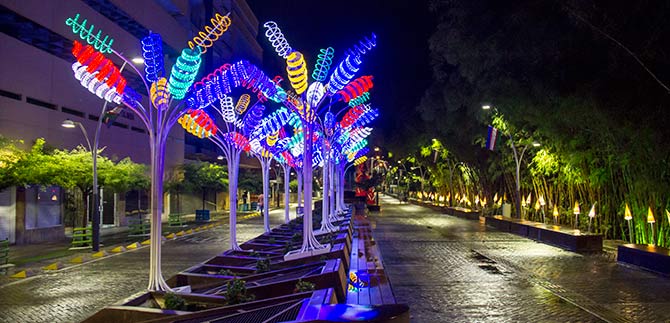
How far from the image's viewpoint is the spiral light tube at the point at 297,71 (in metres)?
14.5

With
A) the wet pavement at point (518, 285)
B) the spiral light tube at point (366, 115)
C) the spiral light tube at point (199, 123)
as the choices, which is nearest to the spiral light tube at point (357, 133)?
the spiral light tube at point (366, 115)

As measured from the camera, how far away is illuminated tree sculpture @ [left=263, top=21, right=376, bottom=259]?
47.3ft

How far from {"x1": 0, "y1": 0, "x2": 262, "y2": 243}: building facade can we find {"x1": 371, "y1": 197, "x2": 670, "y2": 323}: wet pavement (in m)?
14.8

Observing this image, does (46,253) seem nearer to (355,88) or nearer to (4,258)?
(4,258)

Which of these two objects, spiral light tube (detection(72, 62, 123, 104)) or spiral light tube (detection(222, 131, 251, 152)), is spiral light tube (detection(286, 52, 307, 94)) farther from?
spiral light tube (detection(72, 62, 123, 104))

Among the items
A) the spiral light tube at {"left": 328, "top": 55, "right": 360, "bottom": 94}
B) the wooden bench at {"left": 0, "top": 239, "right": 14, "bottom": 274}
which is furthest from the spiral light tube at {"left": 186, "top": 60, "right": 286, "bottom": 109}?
the wooden bench at {"left": 0, "top": 239, "right": 14, "bottom": 274}

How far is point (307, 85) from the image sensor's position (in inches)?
607

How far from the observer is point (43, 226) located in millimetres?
26812

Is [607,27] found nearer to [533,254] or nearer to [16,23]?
[533,254]

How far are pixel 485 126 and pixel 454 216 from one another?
10154 millimetres

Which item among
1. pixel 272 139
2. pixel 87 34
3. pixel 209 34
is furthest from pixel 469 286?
pixel 272 139

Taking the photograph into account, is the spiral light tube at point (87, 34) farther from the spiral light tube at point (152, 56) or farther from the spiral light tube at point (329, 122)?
the spiral light tube at point (329, 122)

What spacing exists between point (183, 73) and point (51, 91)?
19.6 m

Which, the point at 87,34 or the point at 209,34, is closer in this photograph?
the point at 87,34
